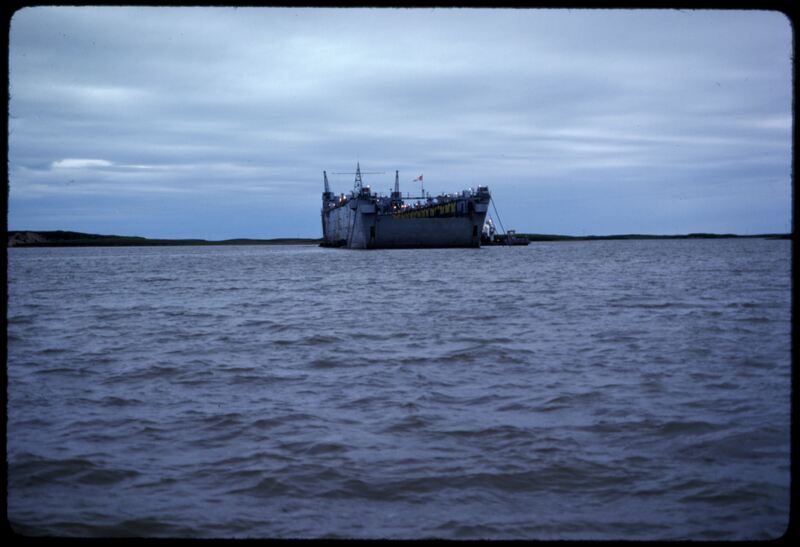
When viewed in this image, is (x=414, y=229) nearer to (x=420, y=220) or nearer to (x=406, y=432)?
(x=420, y=220)

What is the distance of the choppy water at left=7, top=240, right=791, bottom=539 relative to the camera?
19.2 feet

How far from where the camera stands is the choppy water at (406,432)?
584 centimetres

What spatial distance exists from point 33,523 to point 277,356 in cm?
845

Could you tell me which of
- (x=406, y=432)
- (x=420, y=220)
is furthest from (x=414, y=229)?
(x=406, y=432)

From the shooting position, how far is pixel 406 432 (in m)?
8.30

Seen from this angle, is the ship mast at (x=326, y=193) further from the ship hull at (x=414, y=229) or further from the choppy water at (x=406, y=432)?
Result: the choppy water at (x=406, y=432)

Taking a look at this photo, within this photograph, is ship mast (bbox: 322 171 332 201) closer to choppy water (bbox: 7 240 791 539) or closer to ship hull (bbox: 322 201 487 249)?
ship hull (bbox: 322 201 487 249)

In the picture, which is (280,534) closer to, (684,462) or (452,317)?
(684,462)

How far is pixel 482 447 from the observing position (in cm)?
764

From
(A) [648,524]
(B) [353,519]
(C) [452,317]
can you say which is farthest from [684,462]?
(C) [452,317]

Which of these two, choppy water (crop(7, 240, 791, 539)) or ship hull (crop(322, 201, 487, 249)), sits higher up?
ship hull (crop(322, 201, 487, 249))

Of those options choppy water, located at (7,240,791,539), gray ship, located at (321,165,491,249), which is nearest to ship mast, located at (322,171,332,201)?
gray ship, located at (321,165,491,249)

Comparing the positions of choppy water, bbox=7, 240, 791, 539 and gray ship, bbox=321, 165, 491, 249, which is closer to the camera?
→ choppy water, bbox=7, 240, 791, 539

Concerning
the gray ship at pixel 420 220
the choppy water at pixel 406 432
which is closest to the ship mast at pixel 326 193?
the gray ship at pixel 420 220
